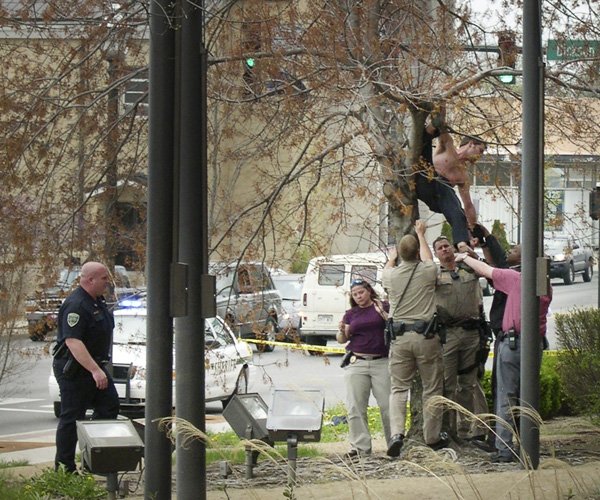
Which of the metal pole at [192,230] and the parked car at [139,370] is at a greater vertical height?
the metal pole at [192,230]

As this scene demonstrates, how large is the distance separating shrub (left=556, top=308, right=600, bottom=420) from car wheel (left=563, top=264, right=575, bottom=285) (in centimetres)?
2321

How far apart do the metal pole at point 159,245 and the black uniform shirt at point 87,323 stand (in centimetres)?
231

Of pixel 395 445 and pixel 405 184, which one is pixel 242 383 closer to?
pixel 405 184

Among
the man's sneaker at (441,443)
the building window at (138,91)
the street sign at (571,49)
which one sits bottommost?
the man's sneaker at (441,443)

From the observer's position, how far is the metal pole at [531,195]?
10898 mm

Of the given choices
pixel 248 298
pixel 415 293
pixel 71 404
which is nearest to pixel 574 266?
pixel 248 298

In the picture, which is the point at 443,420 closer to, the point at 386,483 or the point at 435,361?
the point at 435,361

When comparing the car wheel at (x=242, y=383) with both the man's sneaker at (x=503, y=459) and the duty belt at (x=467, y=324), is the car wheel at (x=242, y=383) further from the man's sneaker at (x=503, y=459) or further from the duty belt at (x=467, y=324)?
the man's sneaker at (x=503, y=459)

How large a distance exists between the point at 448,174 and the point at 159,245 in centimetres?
497

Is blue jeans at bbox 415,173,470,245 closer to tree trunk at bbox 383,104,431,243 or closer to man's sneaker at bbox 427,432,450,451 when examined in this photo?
tree trunk at bbox 383,104,431,243

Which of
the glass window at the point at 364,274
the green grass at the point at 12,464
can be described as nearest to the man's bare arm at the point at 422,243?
the glass window at the point at 364,274

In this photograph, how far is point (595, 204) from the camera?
17859 millimetres

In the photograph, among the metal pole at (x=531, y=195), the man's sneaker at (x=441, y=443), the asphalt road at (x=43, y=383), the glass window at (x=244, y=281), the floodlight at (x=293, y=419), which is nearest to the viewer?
the floodlight at (x=293, y=419)

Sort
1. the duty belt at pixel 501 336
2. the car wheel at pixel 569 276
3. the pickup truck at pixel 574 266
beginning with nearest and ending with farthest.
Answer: the duty belt at pixel 501 336, the pickup truck at pixel 574 266, the car wheel at pixel 569 276
